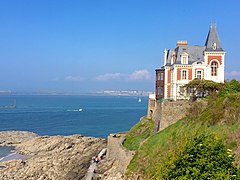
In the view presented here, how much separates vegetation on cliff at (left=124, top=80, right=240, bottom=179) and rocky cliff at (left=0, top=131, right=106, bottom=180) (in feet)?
30.7

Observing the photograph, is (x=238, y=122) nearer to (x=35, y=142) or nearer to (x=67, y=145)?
(x=67, y=145)

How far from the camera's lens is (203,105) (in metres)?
28.9

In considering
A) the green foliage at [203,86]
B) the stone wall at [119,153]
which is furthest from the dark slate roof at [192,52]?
the stone wall at [119,153]

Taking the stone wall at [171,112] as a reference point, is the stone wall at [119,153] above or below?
below

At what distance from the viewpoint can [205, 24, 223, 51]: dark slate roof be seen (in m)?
35.2

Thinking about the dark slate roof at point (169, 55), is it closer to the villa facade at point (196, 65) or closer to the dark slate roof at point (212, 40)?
the villa facade at point (196, 65)

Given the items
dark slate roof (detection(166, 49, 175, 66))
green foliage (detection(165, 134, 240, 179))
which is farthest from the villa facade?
green foliage (detection(165, 134, 240, 179))

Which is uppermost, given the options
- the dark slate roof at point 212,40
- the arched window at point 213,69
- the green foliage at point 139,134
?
the dark slate roof at point 212,40

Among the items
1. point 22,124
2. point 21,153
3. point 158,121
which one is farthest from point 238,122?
point 22,124

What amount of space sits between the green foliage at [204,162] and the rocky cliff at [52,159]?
19.1m

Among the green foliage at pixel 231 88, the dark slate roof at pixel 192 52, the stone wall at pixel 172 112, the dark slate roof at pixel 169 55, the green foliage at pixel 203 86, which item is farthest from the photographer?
the dark slate roof at pixel 169 55

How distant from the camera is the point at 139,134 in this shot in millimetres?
38594

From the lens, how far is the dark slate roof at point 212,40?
1387 inches

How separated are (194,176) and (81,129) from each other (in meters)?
65.6
